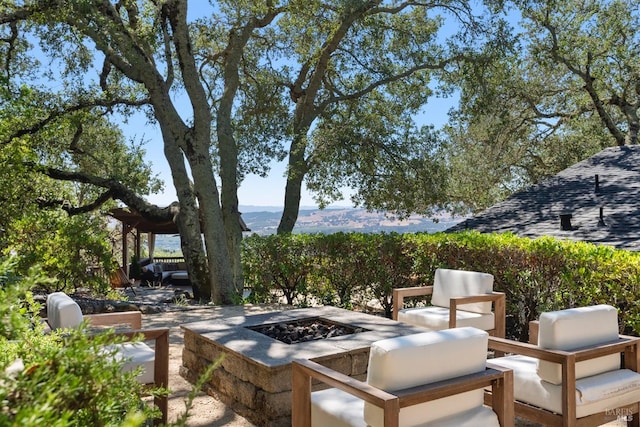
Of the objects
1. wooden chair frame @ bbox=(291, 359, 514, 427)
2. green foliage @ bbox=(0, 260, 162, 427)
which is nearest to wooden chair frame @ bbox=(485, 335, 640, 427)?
wooden chair frame @ bbox=(291, 359, 514, 427)

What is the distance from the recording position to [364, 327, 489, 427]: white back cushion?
2525 millimetres

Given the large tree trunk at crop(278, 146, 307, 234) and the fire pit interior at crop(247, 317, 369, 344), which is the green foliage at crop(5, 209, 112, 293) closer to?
the fire pit interior at crop(247, 317, 369, 344)

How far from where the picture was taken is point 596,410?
3.24 m

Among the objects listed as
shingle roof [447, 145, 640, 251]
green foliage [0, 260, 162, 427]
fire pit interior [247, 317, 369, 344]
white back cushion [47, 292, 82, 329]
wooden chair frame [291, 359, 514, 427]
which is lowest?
fire pit interior [247, 317, 369, 344]


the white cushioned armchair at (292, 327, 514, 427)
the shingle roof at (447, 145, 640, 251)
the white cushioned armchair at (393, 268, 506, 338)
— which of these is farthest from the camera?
the shingle roof at (447, 145, 640, 251)

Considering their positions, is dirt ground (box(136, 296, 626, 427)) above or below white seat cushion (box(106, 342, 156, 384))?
below

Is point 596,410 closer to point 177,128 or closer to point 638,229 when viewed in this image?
point 638,229

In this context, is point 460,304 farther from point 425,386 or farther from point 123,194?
point 123,194

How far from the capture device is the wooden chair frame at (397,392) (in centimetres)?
240

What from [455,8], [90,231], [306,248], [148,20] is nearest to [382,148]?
[455,8]

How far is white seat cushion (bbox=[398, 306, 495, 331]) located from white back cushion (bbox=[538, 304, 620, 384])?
2.06m

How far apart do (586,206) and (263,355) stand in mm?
6971

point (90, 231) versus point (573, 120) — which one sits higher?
point (573, 120)

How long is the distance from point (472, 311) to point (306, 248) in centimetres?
390
